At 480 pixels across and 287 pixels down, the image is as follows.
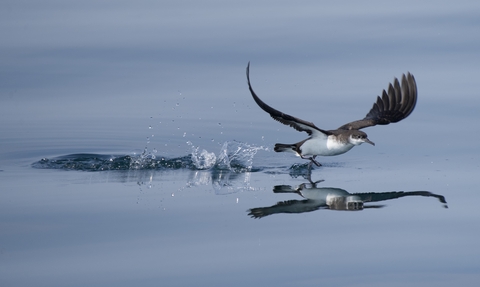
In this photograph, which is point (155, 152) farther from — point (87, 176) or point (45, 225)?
point (45, 225)

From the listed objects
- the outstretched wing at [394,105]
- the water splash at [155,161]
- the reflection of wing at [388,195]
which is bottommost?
the reflection of wing at [388,195]

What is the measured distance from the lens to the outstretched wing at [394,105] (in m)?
13.0

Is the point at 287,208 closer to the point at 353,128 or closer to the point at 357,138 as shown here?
the point at 357,138

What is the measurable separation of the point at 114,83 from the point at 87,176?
4863mm

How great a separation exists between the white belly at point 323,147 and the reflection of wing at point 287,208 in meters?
2.31

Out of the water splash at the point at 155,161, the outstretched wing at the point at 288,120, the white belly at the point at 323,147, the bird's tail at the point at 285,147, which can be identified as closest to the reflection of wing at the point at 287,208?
the outstretched wing at the point at 288,120

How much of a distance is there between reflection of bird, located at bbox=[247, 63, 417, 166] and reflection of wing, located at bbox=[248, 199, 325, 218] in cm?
161

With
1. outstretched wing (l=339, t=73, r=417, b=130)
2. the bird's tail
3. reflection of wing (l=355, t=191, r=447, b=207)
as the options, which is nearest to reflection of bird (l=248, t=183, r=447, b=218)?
reflection of wing (l=355, t=191, r=447, b=207)

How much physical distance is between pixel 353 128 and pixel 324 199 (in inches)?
108

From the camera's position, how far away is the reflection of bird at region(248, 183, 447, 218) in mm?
9820

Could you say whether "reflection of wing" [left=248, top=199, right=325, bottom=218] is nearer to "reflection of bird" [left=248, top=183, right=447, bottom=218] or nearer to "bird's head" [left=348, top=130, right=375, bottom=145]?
"reflection of bird" [left=248, top=183, right=447, bottom=218]

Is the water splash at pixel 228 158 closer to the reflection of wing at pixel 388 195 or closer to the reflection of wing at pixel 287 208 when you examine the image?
the reflection of wing at pixel 287 208

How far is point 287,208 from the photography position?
32.4ft

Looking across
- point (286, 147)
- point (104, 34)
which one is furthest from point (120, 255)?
point (104, 34)
